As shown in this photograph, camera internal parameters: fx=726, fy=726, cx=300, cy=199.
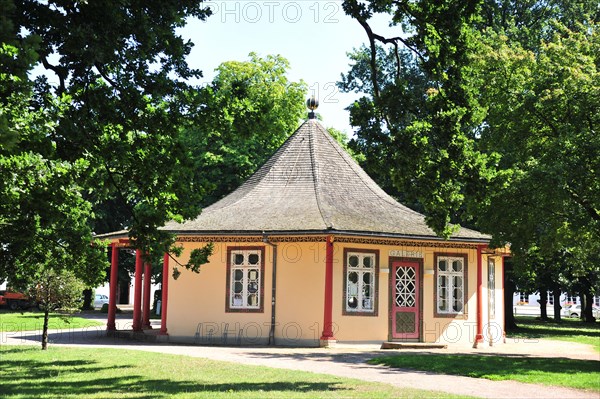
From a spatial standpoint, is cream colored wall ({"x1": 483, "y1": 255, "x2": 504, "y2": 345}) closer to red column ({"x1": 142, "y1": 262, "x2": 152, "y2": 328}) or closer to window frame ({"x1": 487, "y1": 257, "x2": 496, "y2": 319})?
window frame ({"x1": 487, "y1": 257, "x2": 496, "y2": 319})

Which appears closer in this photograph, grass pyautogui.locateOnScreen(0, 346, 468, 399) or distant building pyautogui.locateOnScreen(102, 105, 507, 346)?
grass pyautogui.locateOnScreen(0, 346, 468, 399)

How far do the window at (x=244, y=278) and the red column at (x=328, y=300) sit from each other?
2.19m

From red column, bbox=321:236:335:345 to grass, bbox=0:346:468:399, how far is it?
5.42 metres

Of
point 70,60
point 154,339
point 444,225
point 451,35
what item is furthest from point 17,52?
point 154,339

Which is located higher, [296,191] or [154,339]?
[296,191]

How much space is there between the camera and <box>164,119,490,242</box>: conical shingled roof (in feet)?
69.8

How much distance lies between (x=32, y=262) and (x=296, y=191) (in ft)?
32.9

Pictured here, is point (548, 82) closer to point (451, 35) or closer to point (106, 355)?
point (451, 35)

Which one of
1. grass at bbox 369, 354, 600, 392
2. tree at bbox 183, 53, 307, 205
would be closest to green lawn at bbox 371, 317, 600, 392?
grass at bbox 369, 354, 600, 392

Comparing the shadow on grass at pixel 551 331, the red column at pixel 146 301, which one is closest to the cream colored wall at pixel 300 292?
the red column at pixel 146 301

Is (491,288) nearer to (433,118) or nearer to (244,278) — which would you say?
(244,278)

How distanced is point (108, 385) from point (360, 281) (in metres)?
11.0

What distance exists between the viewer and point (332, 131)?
40344mm

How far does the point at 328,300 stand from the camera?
20.7m
